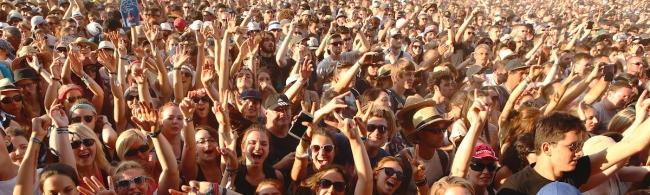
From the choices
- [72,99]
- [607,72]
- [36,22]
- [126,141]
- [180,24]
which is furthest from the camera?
[180,24]

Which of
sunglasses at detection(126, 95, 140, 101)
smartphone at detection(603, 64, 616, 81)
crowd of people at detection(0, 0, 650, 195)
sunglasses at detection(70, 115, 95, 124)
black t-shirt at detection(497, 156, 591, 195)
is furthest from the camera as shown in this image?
smartphone at detection(603, 64, 616, 81)

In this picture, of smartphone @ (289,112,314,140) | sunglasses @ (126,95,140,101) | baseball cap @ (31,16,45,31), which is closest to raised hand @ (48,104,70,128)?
sunglasses @ (126,95,140,101)

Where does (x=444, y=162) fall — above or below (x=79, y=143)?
below

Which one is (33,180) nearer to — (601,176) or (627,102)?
(601,176)

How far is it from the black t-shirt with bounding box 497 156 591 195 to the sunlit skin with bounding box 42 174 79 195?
7.38ft

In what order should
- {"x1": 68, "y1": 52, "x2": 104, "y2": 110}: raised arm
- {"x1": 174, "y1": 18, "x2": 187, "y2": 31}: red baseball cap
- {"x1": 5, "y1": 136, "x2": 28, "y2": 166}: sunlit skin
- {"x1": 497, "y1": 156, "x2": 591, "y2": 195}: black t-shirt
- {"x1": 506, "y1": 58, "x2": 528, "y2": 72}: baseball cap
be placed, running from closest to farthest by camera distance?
{"x1": 497, "y1": 156, "x2": 591, "y2": 195}: black t-shirt → {"x1": 5, "y1": 136, "x2": 28, "y2": 166}: sunlit skin → {"x1": 68, "y1": 52, "x2": 104, "y2": 110}: raised arm → {"x1": 506, "y1": 58, "x2": 528, "y2": 72}: baseball cap → {"x1": 174, "y1": 18, "x2": 187, "y2": 31}: red baseball cap

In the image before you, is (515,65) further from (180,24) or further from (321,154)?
(180,24)

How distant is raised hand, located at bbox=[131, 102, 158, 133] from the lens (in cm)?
410

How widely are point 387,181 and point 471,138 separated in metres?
0.54

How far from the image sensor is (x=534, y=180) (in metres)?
3.24

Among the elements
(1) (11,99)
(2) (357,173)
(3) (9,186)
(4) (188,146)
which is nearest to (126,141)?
(4) (188,146)

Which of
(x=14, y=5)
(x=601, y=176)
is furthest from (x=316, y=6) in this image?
(x=601, y=176)

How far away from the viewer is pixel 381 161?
12.7 feet

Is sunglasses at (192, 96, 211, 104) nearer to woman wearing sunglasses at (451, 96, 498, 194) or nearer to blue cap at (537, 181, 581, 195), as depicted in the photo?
woman wearing sunglasses at (451, 96, 498, 194)
